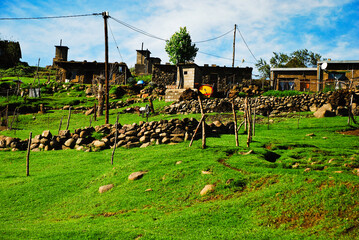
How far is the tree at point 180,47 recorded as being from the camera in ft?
197

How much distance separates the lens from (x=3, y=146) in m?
20.5

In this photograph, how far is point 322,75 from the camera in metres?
44.4

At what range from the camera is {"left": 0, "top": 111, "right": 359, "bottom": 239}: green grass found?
25.0 feet

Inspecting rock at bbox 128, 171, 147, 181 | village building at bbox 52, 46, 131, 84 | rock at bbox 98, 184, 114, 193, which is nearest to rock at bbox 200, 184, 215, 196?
rock at bbox 128, 171, 147, 181

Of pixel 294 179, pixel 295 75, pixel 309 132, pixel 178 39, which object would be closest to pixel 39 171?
pixel 294 179

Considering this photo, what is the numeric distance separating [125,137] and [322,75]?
36.2 m

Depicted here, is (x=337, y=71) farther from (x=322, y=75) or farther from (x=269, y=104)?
(x=269, y=104)

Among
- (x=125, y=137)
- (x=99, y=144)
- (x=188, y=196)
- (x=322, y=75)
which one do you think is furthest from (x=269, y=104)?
(x=188, y=196)

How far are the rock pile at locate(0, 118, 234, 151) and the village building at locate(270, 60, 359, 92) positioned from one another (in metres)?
25.2

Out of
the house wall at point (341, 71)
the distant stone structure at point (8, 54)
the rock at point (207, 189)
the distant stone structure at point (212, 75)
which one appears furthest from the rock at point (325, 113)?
the distant stone structure at point (8, 54)

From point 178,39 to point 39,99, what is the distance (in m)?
29.9

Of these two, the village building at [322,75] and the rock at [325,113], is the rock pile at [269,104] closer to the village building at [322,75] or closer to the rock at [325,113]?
the rock at [325,113]

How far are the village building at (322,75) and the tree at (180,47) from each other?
62.1ft

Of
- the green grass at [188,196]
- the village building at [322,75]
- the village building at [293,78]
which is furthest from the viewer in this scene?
the village building at [293,78]
